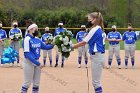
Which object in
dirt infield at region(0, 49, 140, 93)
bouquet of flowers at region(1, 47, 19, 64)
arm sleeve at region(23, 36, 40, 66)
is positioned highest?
arm sleeve at region(23, 36, 40, 66)

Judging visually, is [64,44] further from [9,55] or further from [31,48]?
[9,55]

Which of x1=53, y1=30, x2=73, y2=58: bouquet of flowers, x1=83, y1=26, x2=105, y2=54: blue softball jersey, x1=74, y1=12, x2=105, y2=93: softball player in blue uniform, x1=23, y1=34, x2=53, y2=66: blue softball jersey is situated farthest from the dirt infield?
x1=83, y1=26, x2=105, y2=54: blue softball jersey

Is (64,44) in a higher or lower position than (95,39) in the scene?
lower

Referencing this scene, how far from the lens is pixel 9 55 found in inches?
711

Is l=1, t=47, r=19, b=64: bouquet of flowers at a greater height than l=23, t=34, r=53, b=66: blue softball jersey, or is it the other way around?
l=23, t=34, r=53, b=66: blue softball jersey

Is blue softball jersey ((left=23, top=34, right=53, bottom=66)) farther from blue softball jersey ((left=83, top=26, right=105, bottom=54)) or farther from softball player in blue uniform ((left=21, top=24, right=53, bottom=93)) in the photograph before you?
blue softball jersey ((left=83, top=26, right=105, bottom=54))

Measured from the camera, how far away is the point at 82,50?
61.2 feet

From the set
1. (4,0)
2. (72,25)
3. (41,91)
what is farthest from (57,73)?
(4,0)

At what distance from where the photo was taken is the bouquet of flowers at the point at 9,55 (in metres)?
18.1

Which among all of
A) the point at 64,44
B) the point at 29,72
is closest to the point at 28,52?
the point at 29,72

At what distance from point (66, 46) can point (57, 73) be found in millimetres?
6263

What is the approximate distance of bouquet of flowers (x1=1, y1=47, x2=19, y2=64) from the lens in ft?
59.3

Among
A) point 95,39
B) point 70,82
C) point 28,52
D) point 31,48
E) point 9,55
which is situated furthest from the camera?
point 9,55

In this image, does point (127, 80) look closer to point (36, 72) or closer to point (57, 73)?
point (57, 73)
